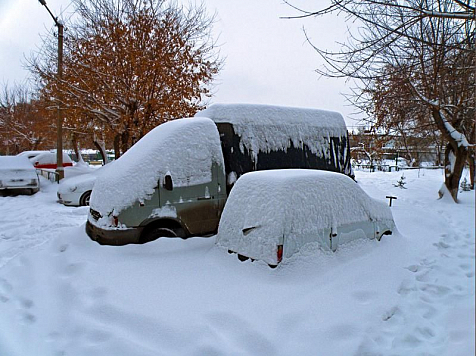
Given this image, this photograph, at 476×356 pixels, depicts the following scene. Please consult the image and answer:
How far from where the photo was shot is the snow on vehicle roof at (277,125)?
18.4 feet

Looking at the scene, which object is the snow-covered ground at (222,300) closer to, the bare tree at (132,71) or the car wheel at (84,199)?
the car wheel at (84,199)

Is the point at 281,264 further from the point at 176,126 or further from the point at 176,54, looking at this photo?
the point at 176,54

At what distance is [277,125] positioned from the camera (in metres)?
5.96

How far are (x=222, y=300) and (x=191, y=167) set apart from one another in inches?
87.7

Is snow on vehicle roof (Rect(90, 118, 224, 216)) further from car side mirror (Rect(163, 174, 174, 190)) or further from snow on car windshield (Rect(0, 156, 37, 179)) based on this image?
snow on car windshield (Rect(0, 156, 37, 179))

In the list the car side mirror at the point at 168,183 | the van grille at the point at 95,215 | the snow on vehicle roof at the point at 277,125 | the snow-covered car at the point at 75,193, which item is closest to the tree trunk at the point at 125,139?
the snow-covered car at the point at 75,193

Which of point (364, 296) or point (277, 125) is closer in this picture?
point (364, 296)

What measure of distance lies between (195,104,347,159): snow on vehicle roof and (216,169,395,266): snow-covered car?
1.70 meters

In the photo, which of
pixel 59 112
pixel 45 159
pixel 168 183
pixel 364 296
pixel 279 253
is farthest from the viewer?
pixel 45 159

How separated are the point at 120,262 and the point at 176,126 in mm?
2224

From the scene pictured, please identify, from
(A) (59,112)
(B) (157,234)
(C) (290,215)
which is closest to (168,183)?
(B) (157,234)

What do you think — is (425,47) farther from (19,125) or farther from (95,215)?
(19,125)

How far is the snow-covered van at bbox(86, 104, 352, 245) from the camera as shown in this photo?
449 cm

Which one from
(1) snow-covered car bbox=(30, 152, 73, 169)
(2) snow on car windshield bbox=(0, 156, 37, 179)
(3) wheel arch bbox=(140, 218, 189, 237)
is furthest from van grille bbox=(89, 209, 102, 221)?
(1) snow-covered car bbox=(30, 152, 73, 169)
